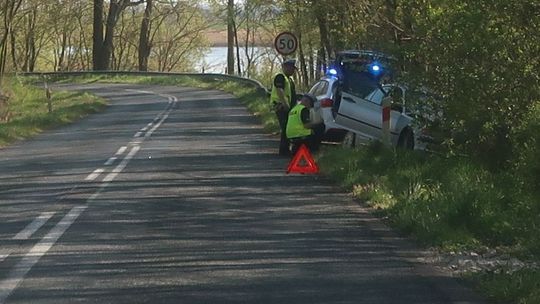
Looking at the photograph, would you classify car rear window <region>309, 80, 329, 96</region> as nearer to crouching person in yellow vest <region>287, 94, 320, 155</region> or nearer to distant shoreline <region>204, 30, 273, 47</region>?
crouching person in yellow vest <region>287, 94, 320, 155</region>

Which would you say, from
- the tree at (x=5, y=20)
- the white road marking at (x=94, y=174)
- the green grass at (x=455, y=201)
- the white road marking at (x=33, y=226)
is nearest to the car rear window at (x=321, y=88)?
the green grass at (x=455, y=201)

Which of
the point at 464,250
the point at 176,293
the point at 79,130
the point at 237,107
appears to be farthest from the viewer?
the point at 237,107

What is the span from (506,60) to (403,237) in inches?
124

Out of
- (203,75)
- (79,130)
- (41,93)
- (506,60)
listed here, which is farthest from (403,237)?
(203,75)

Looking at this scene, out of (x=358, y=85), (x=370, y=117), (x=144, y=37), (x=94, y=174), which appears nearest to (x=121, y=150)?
(x=94, y=174)

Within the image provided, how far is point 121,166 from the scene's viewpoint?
1773cm

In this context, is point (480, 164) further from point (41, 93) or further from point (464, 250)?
point (41, 93)

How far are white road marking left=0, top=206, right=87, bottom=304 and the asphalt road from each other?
2cm

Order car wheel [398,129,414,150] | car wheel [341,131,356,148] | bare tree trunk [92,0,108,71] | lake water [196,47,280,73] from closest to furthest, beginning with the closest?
car wheel [398,129,414,150], car wheel [341,131,356,148], bare tree trunk [92,0,108,71], lake water [196,47,280,73]

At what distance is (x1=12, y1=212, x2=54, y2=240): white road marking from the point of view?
10.8 metres

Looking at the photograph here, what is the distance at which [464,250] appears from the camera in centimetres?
1012

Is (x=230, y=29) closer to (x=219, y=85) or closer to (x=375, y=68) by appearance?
(x=219, y=85)

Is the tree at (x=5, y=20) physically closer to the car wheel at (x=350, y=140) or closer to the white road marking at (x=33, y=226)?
the car wheel at (x=350, y=140)

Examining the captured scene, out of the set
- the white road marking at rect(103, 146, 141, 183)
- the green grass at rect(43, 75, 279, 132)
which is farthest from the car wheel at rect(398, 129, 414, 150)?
the green grass at rect(43, 75, 279, 132)
